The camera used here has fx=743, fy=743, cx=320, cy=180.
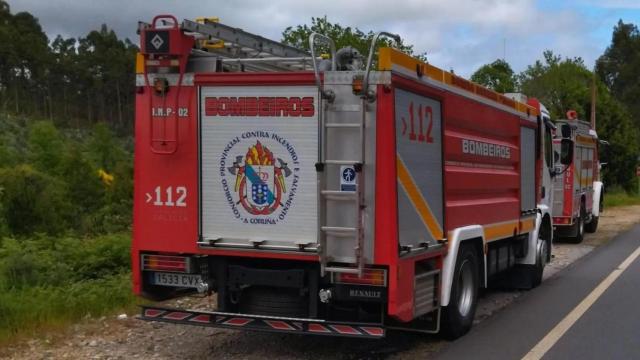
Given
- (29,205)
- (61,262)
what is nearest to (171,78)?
(61,262)

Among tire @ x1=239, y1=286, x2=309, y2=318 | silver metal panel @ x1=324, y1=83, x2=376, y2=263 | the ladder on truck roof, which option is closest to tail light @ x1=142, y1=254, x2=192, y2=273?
tire @ x1=239, y1=286, x2=309, y2=318

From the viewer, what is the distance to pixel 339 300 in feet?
20.7

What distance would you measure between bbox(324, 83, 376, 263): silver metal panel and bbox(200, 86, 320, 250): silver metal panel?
153mm

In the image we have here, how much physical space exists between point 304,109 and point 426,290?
2023 mm

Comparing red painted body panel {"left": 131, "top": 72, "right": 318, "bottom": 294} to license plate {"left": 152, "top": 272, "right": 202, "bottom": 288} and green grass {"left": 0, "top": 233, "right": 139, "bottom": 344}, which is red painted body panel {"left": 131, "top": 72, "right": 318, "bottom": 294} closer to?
license plate {"left": 152, "top": 272, "right": 202, "bottom": 288}

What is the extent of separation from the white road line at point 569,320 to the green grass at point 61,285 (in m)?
4.63

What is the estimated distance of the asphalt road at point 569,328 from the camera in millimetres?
7137

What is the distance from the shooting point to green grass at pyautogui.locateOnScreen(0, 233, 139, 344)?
8.09 meters

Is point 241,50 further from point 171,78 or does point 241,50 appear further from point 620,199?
point 620,199

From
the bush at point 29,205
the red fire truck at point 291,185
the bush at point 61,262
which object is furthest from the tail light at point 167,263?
the bush at point 29,205

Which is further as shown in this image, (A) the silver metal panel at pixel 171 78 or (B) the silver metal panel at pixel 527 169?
(B) the silver metal panel at pixel 527 169

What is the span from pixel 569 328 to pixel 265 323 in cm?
376

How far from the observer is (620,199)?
37375 mm

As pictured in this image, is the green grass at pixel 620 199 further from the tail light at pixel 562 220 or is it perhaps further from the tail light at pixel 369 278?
the tail light at pixel 369 278
